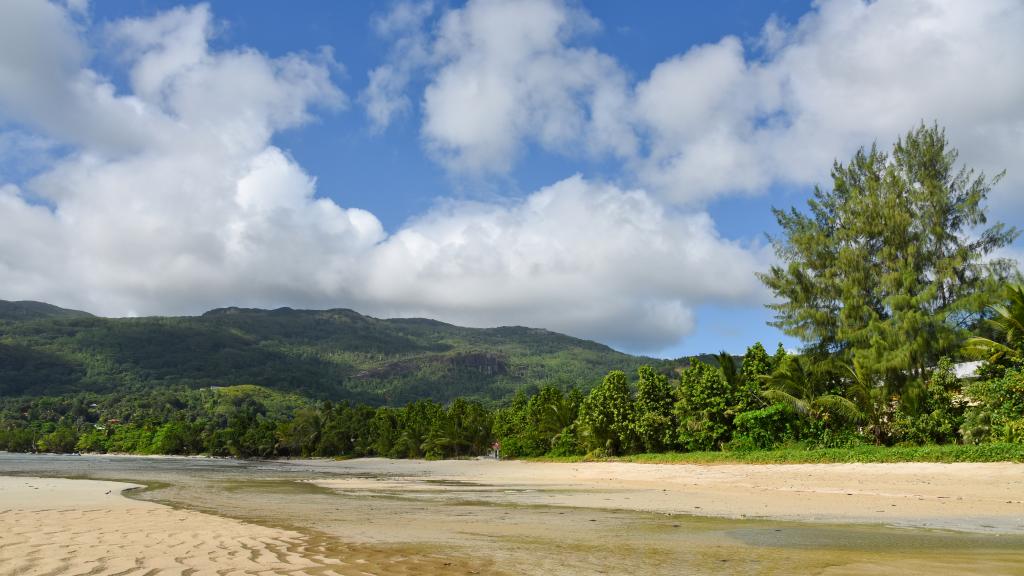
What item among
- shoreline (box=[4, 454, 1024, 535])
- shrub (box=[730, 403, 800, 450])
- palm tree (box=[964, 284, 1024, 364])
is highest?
palm tree (box=[964, 284, 1024, 364])

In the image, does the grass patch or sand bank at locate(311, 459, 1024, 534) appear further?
the grass patch

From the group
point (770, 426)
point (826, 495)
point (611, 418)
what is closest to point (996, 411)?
point (826, 495)

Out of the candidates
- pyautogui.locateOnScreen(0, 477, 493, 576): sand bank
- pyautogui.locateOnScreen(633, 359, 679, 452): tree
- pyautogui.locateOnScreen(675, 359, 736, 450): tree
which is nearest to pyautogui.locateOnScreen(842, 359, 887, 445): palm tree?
pyautogui.locateOnScreen(675, 359, 736, 450): tree

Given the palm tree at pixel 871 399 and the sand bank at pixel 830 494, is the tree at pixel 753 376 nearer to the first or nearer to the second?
the palm tree at pixel 871 399

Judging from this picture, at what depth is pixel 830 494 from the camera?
73.3ft

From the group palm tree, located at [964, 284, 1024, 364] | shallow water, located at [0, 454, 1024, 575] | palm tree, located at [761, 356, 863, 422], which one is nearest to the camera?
shallow water, located at [0, 454, 1024, 575]

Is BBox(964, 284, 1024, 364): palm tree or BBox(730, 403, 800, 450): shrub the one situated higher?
BBox(964, 284, 1024, 364): palm tree

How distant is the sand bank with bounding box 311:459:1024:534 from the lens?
1608 centimetres

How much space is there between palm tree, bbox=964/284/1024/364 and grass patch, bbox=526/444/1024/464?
5541 mm

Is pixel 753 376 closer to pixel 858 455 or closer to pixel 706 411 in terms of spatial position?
pixel 706 411

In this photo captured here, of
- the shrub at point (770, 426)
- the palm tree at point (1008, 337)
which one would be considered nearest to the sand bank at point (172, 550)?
the palm tree at point (1008, 337)

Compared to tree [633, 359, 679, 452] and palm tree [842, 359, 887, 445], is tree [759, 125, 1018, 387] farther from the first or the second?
tree [633, 359, 679, 452]

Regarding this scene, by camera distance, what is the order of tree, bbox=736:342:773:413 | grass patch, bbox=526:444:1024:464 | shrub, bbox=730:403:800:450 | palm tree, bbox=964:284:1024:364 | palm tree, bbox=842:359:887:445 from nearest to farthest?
grass patch, bbox=526:444:1024:464 → palm tree, bbox=964:284:1024:364 → palm tree, bbox=842:359:887:445 → shrub, bbox=730:403:800:450 → tree, bbox=736:342:773:413

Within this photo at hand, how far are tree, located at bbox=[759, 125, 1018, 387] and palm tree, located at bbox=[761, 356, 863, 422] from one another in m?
1.66
